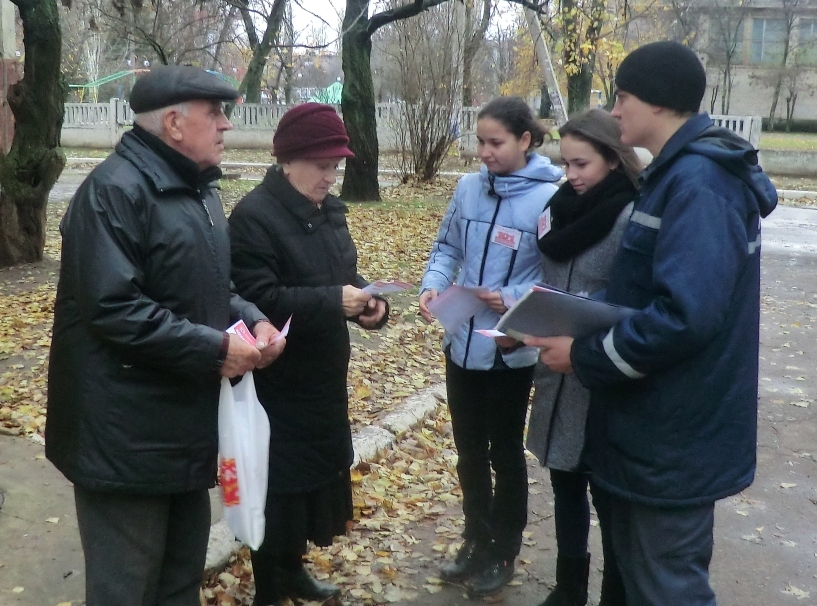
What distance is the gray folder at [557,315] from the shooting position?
2.51 metres

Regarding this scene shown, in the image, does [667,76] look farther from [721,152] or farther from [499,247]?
[499,247]

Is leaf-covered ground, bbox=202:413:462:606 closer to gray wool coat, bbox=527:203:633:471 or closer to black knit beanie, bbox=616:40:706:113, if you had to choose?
gray wool coat, bbox=527:203:633:471

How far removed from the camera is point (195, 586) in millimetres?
2951

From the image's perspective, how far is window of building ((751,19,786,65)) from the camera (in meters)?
48.1

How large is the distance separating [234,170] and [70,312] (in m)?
20.6

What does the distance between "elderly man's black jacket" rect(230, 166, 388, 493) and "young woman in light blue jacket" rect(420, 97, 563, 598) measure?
1.54 ft

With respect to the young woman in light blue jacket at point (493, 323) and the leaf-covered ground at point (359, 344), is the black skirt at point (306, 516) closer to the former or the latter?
the young woman in light blue jacket at point (493, 323)

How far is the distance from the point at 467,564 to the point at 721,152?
221 cm

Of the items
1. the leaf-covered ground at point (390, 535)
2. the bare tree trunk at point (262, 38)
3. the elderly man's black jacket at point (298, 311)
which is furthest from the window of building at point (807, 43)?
the elderly man's black jacket at point (298, 311)

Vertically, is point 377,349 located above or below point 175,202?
below

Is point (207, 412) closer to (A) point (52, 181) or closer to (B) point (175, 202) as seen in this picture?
(B) point (175, 202)

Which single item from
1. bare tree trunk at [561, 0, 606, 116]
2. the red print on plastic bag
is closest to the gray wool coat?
the red print on plastic bag

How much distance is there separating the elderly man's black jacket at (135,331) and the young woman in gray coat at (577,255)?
1.27 m

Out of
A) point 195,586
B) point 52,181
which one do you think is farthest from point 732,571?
point 52,181
